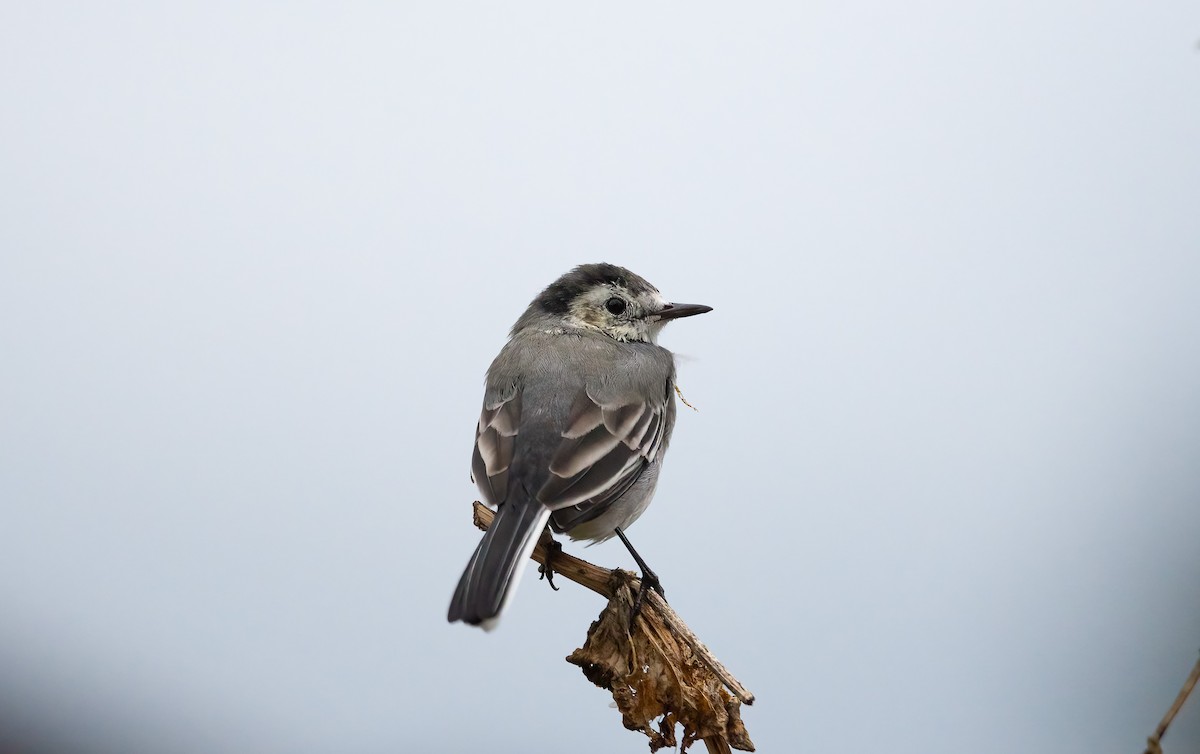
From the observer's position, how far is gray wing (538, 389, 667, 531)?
9.78 feet

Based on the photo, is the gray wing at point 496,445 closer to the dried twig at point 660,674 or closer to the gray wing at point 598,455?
the gray wing at point 598,455

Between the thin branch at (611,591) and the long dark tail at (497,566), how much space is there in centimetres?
26

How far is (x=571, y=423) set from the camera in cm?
330

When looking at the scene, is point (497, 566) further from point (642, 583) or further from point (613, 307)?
point (613, 307)

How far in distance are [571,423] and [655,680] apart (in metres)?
0.95

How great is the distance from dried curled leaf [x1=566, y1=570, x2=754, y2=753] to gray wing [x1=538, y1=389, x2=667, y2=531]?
28 centimetres

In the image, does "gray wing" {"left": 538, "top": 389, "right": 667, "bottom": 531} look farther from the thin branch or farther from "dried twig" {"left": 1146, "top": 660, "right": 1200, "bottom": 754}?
"dried twig" {"left": 1146, "top": 660, "right": 1200, "bottom": 754}

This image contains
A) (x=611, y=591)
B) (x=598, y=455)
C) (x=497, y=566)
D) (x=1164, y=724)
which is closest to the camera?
(x=1164, y=724)

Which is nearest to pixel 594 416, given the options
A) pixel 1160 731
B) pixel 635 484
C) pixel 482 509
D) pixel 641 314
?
pixel 635 484

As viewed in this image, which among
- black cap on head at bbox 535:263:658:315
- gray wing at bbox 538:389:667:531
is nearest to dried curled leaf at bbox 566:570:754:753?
gray wing at bbox 538:389:667:531

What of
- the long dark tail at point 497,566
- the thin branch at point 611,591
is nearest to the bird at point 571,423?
the long dark tail at point 497,566

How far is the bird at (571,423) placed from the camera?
2.72 meters

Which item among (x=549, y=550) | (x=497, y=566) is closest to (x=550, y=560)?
(x=549, y=550)

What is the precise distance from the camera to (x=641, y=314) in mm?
4035
